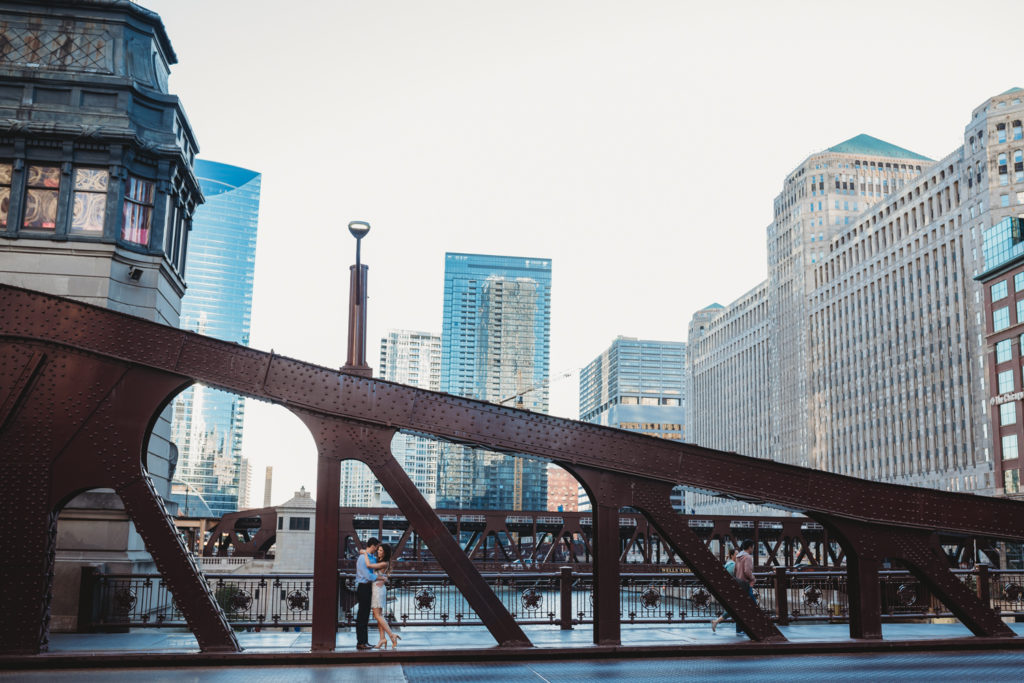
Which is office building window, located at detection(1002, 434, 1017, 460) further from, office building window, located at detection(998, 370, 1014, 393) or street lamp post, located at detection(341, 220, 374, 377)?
street lamp post, located at detection(341, 220, 374, 377)

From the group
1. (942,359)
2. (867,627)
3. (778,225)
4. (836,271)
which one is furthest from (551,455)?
(778,225)

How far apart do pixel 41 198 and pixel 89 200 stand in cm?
92

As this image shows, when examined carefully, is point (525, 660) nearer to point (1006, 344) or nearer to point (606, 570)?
point (606, 570)

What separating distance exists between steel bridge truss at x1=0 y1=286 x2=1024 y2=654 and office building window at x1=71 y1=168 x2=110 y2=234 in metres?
6.84

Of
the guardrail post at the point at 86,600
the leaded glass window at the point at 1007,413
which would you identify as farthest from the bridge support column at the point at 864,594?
the leaded glass window at the point at 1007,413

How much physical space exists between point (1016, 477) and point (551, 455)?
76.8 meters

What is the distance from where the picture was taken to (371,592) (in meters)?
14.5

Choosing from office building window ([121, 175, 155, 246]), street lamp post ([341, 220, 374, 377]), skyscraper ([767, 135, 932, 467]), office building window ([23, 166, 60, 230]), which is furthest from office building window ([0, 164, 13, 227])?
skyscraper ([767, 135, 932, 467])

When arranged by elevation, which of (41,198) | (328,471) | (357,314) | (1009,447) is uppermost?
(1009,447)

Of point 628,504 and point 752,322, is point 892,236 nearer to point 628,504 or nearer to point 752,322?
point 752,322

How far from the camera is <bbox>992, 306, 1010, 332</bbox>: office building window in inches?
3054

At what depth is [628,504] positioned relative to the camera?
13.9 metres

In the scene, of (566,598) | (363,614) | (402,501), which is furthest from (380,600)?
(566,598)

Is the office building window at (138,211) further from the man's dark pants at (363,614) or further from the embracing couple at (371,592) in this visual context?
the man's dark pants at (363,614)
